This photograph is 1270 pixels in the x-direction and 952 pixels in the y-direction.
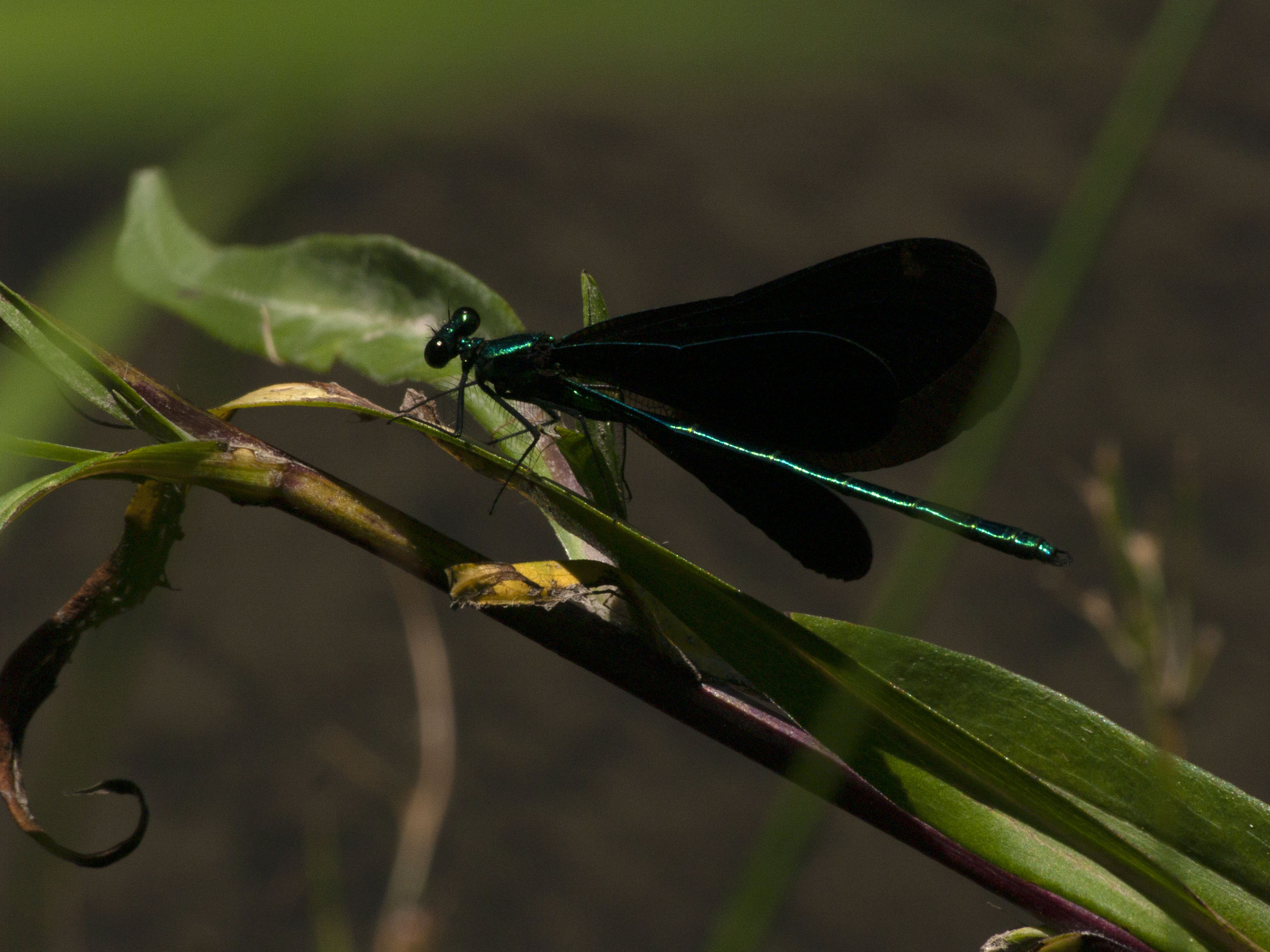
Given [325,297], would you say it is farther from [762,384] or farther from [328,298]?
[762,384]

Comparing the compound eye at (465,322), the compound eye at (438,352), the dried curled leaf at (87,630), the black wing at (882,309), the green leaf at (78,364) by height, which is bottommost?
the dried curled leaf at (87,630)

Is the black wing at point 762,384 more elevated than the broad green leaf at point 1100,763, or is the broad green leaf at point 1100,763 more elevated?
the black wing at point 762,384

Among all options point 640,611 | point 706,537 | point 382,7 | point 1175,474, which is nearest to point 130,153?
point 382,7

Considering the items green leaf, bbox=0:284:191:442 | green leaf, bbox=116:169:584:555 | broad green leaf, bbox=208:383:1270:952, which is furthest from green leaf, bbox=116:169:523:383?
broad green leaf, bbox=208:383:1270:952

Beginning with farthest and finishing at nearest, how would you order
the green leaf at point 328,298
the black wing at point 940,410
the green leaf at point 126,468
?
the green leaf at point 328,298
the black wing at point 940,410
the green leaf at point 126,468

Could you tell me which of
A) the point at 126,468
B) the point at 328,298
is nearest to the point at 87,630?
the point at 126,468

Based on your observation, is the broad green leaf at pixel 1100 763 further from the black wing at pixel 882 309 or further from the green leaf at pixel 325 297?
the green leaf at pixel 325 297

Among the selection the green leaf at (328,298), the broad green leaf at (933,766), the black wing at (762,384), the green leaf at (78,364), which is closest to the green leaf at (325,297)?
the green leaf at (328,298)
